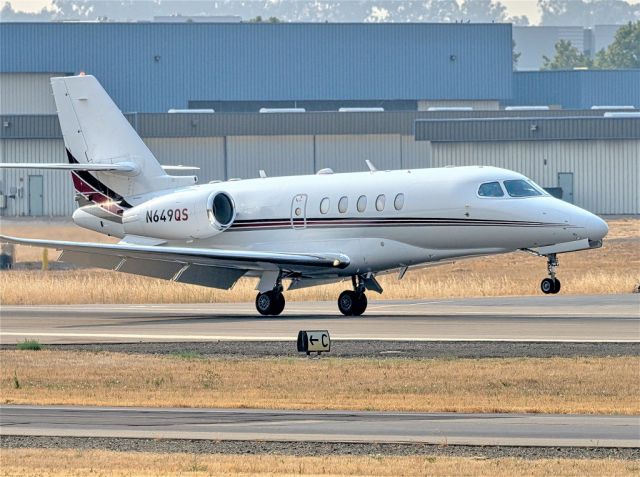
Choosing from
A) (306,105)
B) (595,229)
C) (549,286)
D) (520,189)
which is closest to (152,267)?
(520,189)

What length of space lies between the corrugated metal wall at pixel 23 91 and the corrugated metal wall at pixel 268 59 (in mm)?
645

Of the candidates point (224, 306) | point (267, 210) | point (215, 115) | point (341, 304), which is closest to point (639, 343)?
point (341, 304)

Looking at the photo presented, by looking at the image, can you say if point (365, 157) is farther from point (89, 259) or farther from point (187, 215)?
point (89, 259)

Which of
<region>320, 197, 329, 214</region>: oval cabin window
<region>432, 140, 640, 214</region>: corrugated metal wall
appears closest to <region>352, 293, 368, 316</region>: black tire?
<region>320, 197, 329, 214</region>: oval cabin window

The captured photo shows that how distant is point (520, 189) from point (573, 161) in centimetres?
3854

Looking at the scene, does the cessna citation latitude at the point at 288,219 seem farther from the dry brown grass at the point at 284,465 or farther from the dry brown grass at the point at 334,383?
the dry brown grass at the point at 284,465

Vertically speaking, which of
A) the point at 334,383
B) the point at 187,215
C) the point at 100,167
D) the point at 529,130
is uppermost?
the point at 529,130

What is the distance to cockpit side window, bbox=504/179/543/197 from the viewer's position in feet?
106

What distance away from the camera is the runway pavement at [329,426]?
1573 cm

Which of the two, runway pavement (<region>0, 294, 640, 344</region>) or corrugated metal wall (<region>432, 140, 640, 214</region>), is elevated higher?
corrugated metal wall (<region>432, 140, 640, 214</region>)

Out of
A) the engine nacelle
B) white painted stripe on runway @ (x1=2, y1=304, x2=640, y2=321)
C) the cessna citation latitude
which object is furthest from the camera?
the engine nacelle

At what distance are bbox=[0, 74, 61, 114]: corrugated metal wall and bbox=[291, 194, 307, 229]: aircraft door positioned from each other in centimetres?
5478

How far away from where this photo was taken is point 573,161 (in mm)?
70125

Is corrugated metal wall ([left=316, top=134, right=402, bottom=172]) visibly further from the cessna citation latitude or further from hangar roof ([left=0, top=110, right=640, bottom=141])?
the cessna citation latitude
